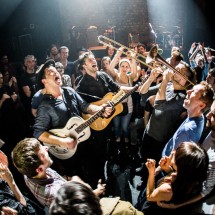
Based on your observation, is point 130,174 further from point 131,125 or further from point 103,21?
point 103,21

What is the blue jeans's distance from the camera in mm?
4340

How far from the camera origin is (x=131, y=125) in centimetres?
484

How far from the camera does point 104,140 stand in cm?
389

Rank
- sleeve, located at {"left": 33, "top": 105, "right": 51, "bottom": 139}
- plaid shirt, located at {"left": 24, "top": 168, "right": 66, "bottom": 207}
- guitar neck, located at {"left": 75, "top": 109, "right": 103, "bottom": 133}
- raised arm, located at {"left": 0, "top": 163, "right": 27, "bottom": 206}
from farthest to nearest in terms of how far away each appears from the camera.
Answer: guitar neck, located at {"left": 75, "top": 109, "right": 103, "bottom": 133} < sleeve, located at {"left": 33, "top": 105, "right": 51, "bottom": 139} < raised arm, located at {"left": 0, "top": 163, "right": 27, "bottom": 206} < plaid shirt, located at {"left": 24, "top": 168, "right": 66, "bottom": 207}

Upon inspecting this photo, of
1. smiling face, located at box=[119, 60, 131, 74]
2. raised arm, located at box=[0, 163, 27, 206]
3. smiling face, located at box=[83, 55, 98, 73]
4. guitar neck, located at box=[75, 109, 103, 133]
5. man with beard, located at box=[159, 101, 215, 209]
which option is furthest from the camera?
smiling face, located at box=[119, 60, 131, 74]

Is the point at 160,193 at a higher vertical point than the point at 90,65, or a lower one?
lower

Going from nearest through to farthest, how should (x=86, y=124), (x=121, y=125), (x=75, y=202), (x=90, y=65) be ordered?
(x=75, y=202)
(x=86, y=124)
(x=90, y=65)
(x=121, y=125)

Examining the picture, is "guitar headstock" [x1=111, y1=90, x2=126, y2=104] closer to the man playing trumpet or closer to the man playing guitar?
the man playing guitar

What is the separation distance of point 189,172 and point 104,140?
7.53 feet

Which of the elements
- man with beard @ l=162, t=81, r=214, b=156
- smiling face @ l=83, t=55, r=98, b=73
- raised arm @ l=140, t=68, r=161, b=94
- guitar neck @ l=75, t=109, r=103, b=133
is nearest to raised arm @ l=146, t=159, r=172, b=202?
man with beard @ l=162, t=81, r=214, b=156

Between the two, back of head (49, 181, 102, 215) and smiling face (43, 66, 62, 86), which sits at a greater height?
smiling face (43, 66, 62, 86)

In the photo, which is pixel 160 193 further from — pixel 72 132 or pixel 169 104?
pixel 72 132

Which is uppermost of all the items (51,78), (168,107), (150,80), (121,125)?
(51,78)

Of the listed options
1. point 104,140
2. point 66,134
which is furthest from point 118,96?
point 66,134
